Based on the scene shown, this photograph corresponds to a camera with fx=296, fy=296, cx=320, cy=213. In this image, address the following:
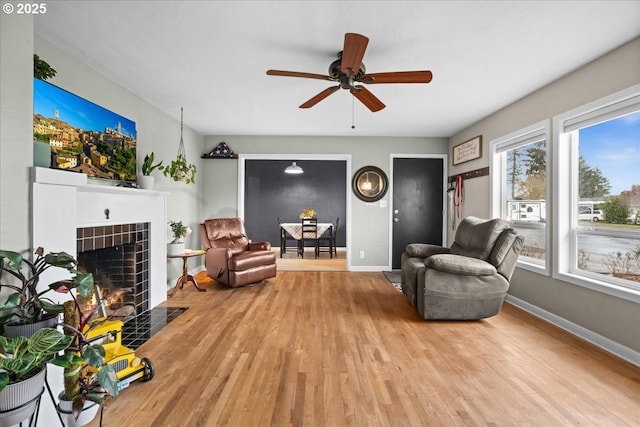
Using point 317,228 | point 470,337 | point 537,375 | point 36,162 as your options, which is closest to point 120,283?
point 36,162

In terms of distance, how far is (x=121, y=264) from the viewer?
9.75 ft

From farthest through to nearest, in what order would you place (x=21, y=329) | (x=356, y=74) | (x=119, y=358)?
(x=356, y=74)
(x=119, y=358)
(x=21, y=329)

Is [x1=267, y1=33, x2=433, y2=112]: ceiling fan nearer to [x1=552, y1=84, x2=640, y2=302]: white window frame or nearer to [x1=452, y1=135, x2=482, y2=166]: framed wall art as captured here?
[x1=552, y1=84, x2=640, y2=302]: white window frame

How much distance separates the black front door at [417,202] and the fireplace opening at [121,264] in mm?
3887

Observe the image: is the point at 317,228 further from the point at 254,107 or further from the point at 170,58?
the point at 170,58

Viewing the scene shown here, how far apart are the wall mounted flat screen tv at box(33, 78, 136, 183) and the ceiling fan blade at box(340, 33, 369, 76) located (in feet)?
6.38

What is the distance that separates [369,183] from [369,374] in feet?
12.3

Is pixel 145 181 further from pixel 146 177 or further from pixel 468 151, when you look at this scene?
pixel 468 151

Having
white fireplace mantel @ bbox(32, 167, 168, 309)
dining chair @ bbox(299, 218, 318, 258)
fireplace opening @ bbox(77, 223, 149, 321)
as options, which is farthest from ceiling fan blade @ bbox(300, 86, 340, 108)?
dining chair @ bbox(299, 218, 318, 258)

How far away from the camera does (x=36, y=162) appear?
152cm

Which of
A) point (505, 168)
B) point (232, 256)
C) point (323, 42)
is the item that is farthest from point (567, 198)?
point (232, 256)

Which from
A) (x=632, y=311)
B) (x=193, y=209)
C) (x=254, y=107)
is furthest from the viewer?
(x=193, y=209)

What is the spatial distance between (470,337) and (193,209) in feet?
14.1

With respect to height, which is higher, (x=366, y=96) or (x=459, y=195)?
(x=366, y=96)
